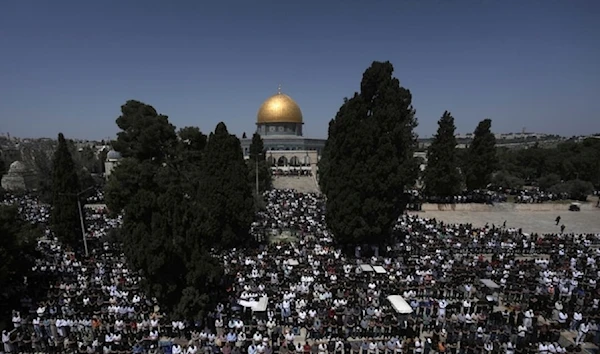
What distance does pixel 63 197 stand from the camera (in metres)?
21.0

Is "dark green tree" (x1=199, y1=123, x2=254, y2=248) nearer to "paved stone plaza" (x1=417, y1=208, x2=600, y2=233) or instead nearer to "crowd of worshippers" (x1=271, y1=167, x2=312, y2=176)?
"paved stone plaza" (x1=417, y1=208, x2=600, y2=233)

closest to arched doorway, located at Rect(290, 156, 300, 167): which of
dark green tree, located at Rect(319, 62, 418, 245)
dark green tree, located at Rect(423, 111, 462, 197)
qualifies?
dark green tree, located at Rect(423, 111, 462, 197)

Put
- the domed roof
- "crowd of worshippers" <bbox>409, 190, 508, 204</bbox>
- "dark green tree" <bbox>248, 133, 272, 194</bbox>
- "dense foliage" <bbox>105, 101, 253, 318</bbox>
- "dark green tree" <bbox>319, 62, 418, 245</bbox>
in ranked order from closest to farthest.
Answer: "dense foliage" <bbox>105, 101, 253, 318</bbox>, "dark green tree" <bbox>319, 62, 418, 245</bbox>, "crowd of worshippers" <bbox>409, 190, 508, 204</bbox>, "dark green tree" <bbox>248, 133, 272, 194</bbox>, the domed roof

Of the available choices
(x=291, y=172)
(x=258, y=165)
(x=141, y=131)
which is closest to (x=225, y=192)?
(x=141, y=131)

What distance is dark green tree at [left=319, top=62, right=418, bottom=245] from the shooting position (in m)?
20.9

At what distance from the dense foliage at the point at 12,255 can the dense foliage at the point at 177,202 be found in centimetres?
416

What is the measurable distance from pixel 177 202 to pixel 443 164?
30.7 meters

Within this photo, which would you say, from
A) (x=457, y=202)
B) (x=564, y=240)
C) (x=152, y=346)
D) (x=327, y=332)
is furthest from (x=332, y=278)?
(x=457, y=202)

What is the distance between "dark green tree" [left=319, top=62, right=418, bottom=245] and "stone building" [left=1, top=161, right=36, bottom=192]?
49.3 meters

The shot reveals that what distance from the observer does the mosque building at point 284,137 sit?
69.5 m

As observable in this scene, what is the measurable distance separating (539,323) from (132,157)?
2282 centimetres

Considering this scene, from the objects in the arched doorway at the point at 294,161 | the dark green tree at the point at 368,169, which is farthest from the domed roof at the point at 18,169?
the dark green tree at the point at 368,169

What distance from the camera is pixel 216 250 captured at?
22141 mm

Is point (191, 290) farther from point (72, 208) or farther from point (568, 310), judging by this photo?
point (568, 310)
